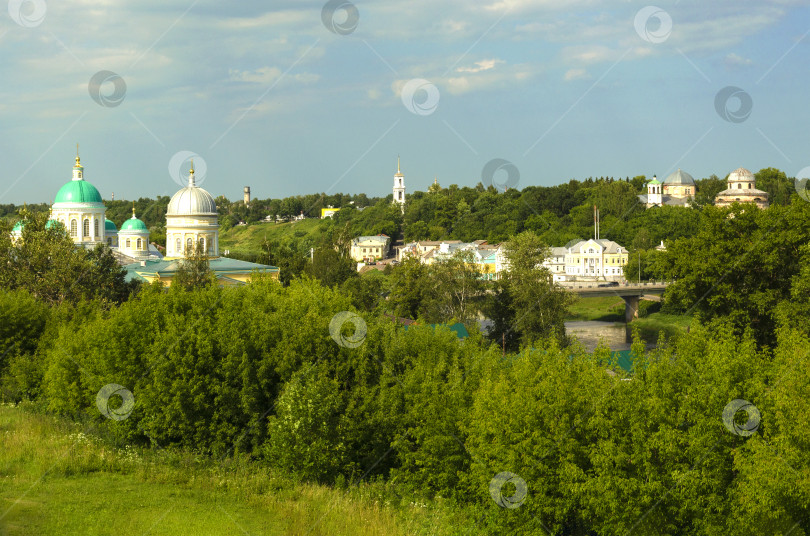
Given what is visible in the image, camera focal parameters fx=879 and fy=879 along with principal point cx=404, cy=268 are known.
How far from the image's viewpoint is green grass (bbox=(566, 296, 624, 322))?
67125 mm

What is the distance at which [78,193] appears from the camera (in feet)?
190

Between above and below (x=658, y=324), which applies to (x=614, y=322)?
above

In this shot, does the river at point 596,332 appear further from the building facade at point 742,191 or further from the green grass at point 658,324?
the building facade at point 742,191

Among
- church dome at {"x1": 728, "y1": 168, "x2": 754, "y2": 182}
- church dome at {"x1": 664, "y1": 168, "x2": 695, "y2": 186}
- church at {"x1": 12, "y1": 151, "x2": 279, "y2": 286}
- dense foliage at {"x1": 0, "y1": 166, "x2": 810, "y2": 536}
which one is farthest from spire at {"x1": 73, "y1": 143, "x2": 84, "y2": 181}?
church dome at {"x1": 664, "y1": 168, "x2": 695, "y2": 186}

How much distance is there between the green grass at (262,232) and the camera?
459ft

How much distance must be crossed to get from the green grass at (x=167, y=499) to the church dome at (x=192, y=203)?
129 ft

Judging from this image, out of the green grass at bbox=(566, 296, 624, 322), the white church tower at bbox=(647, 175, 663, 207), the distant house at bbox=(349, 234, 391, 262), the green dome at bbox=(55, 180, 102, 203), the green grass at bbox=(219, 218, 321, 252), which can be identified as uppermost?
the white church tower at bbox=(647, 175, 663, 207)

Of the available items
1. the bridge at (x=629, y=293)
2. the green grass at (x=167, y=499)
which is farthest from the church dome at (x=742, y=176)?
the green grass at (x=167, y=499)

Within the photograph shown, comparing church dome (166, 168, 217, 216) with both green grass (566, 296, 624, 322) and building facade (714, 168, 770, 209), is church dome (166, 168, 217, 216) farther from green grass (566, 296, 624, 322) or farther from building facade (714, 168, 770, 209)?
building facade (714, 168, 770, 209)

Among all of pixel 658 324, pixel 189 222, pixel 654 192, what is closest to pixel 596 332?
pixel 658 324

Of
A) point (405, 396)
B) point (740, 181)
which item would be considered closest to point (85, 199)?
point (405, 396)

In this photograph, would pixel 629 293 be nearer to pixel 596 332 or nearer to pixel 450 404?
pixel 596 332

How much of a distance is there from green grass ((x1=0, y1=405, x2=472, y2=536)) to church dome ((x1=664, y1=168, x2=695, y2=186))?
154 meters

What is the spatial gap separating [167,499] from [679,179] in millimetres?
158002
